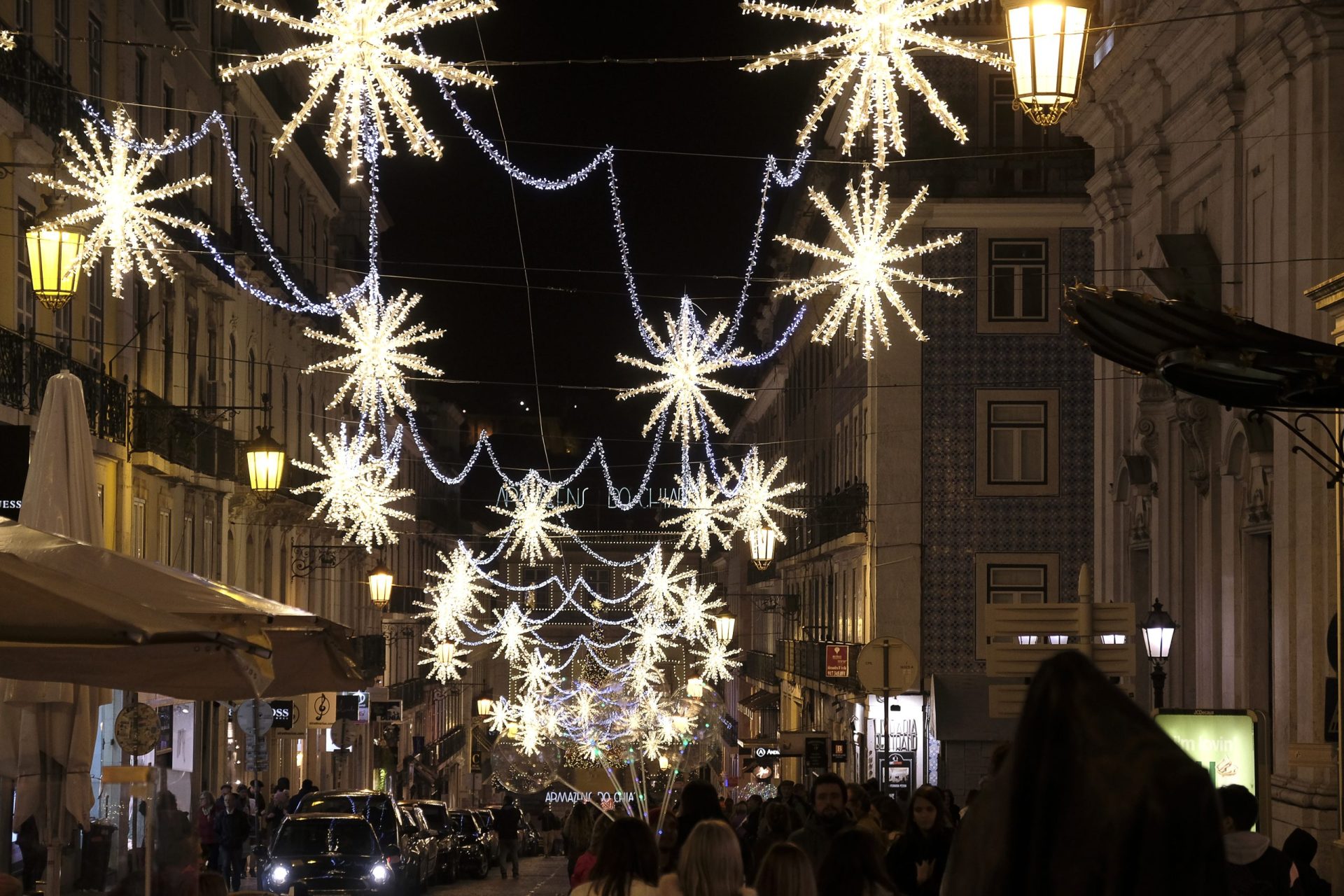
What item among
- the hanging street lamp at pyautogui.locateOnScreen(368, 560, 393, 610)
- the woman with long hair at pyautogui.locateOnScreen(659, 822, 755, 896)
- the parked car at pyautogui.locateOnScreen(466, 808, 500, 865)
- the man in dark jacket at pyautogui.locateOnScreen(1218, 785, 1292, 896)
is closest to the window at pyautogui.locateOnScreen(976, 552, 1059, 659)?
the parked car at pyautogui.locateOnScreen(466, 808, 500, 865)

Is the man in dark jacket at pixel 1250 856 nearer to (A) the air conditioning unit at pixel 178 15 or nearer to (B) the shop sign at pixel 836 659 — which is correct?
(A) the air conditioning unit at pixel 178 15

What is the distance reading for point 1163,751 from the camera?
124 inches

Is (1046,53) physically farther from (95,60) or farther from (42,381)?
(95,60)

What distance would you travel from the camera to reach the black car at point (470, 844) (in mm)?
33344

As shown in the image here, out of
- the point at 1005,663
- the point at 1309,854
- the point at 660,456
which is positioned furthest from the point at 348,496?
the point at 660,456

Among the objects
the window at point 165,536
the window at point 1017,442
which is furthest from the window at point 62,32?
the window at point 1017,442

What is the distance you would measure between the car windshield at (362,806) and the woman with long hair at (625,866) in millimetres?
17451

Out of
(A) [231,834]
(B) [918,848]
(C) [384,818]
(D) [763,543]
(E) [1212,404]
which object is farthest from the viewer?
(D) [763,543]

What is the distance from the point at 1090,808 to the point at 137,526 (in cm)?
2794

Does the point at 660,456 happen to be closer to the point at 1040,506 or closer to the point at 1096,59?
the point at 1040,506

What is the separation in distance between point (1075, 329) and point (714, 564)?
7752 centimetres

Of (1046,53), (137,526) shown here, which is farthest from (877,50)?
(137,526)

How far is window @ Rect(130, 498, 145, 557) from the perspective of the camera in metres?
29.4

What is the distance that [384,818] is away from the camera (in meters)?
25.4
